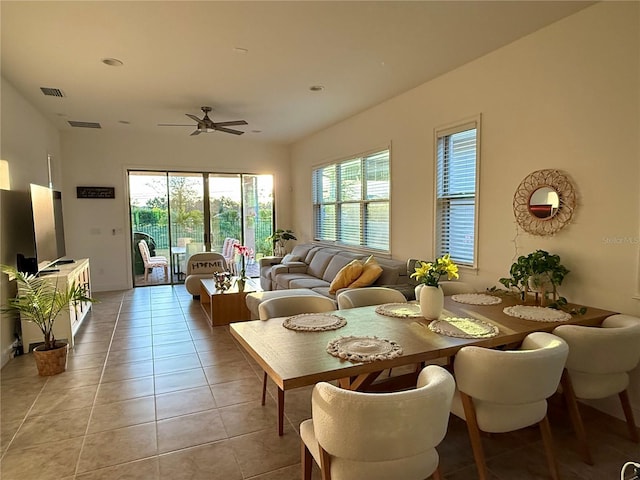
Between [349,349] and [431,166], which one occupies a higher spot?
[431,166]

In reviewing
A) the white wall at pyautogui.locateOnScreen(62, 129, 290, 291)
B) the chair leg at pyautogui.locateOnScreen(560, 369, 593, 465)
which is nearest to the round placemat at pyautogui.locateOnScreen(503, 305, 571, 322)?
the chair leg at pyautogui.locateOnScreen(560, 369, 593, 465)

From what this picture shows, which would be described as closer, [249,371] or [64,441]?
[64,441]

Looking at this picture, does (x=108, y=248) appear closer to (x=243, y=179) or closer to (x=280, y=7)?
(x=243, y=179)

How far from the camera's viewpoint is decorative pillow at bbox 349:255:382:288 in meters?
4.34

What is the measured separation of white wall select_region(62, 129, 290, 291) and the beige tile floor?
346cm

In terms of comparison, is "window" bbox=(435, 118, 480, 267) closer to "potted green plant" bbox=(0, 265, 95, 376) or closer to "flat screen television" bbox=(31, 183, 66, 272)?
"potted green plant" bbox=(0, 265, 95, 376)

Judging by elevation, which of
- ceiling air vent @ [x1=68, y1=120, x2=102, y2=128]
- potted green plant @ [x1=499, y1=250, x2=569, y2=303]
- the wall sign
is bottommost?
potted green plant @ [x1=499, y1=250, x2=569, y2=303]

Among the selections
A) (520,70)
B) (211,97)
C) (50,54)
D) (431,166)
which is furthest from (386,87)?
(50,54)

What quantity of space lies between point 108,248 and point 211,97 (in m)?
3.95

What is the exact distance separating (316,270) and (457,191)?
2683mm

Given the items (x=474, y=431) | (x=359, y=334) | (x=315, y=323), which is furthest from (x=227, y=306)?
(x=474, y=431)

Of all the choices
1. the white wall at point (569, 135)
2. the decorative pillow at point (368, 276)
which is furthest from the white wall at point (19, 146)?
the white wall at point (569, 135)

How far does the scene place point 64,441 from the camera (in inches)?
97.7

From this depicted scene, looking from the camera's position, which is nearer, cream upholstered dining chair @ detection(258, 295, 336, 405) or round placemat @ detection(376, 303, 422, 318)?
round placemat @ detection(376, 303, 422, 318)
